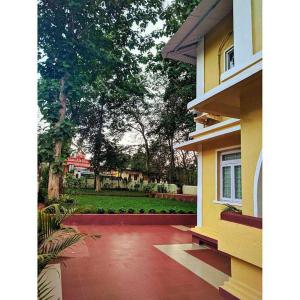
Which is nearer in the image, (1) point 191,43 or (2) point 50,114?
(1) point 191,43

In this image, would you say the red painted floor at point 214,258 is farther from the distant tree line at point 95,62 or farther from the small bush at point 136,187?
the small bush at point 136,187

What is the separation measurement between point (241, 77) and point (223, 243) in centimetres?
197

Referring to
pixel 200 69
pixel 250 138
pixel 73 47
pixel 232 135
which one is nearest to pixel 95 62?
pixel 73 47

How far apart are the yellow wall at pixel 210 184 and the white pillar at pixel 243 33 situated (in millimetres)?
3008

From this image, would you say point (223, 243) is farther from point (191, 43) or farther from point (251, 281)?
point (191, 43)

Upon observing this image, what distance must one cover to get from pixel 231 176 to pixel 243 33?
351 cm

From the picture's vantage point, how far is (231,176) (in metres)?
6.40

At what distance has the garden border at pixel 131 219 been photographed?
9.23 meters

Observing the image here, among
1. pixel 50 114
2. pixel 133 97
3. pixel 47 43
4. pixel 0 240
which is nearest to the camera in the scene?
pixel 0 240

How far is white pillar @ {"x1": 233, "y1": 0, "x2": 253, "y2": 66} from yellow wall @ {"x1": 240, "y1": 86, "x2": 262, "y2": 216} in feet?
1.53

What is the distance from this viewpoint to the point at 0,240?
0.95 m
